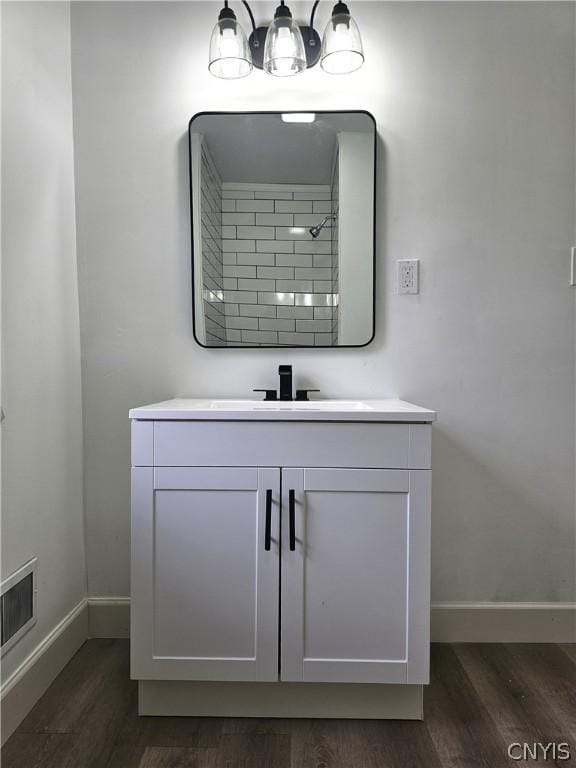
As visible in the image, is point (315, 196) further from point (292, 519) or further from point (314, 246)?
point (292, 519)

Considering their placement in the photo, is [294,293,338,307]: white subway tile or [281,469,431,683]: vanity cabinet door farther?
[294,293,338,307]: white subway tile

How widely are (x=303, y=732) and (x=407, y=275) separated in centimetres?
145

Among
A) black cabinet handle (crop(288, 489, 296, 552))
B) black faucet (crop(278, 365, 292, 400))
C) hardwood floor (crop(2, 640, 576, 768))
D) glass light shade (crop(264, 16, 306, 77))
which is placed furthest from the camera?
black faucet (crop(278, 365, 292, 400))

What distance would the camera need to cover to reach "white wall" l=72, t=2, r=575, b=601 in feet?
6.33

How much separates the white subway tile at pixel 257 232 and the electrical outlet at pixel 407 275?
1.51 ft

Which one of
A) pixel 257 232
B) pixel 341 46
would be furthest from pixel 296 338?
pixel 341 46

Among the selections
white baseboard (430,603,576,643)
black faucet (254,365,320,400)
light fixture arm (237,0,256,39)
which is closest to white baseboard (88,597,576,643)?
white baseboard (430,603,576,643)

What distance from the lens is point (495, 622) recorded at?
1.95m

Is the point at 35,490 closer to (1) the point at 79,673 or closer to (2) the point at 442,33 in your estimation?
(1) the point at 79,673

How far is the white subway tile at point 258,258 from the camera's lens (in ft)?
6.40

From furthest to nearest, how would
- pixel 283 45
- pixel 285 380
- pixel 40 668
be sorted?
pixel 285 380
pixel 283 45
pixel 40 668

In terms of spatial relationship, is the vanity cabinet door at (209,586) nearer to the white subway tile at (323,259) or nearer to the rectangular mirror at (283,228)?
the rectangular mirror at (283,228)

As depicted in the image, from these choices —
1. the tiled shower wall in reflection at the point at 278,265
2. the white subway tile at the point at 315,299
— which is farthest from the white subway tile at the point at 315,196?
the white subway tile at the point at 315,299

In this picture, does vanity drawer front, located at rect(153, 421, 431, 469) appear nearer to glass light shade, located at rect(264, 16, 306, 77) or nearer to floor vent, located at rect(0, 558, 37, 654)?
floor vent, located at rect(0, 558, 37, 654)
